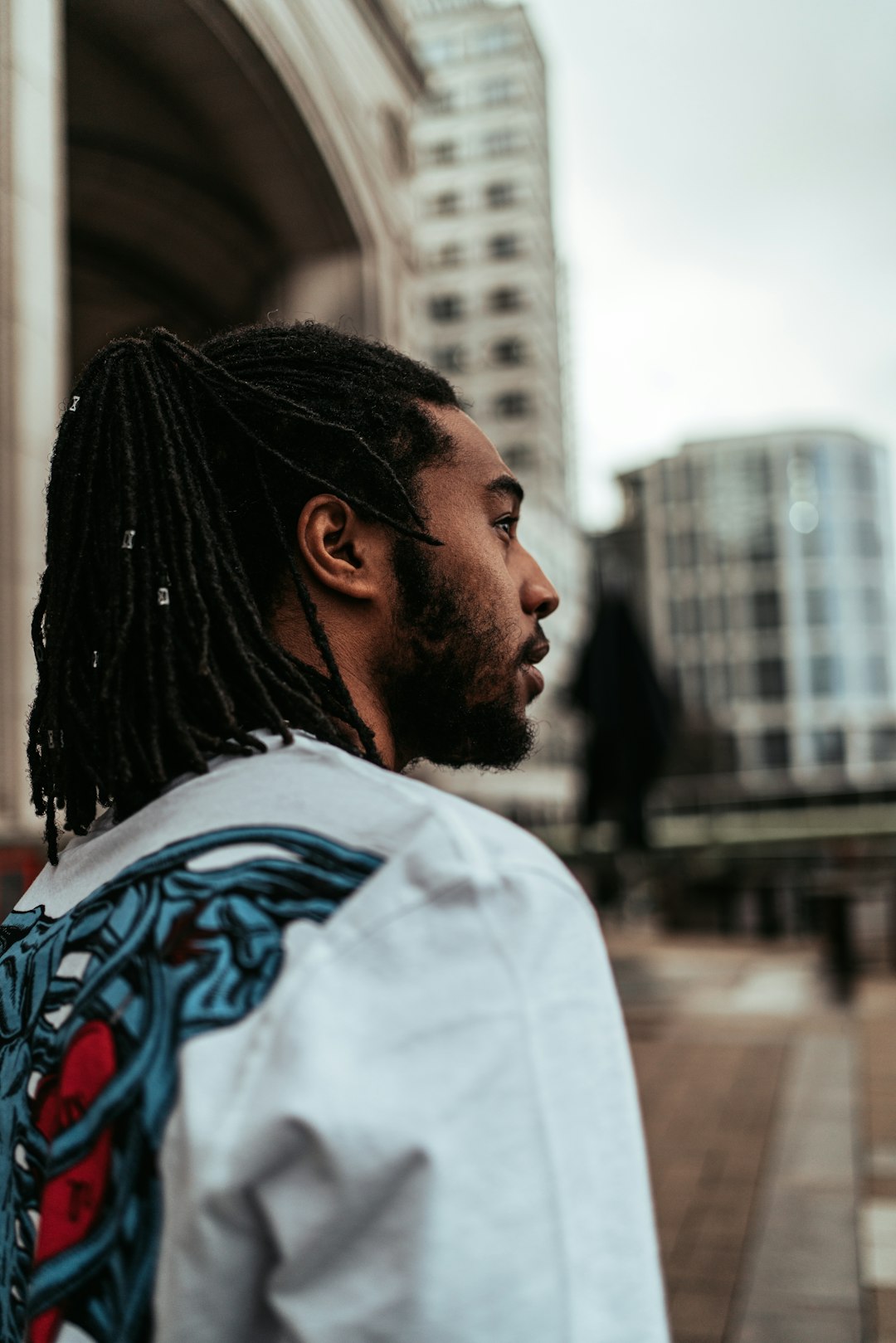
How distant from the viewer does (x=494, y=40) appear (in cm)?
7081

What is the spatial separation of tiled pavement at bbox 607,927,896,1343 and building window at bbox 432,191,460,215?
65784 mm

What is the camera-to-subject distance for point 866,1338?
3.62m

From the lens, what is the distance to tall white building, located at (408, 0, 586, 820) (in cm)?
6475

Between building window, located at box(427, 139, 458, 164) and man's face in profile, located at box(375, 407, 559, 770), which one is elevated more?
building window, located at box(427, 139, 458, 164)

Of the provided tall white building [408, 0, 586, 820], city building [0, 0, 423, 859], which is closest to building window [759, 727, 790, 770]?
tall white building [408, 0, 586, 820]

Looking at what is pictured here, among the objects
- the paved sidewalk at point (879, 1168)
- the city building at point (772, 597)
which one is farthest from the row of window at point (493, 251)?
the paved sidewalk at point (879, 1168)

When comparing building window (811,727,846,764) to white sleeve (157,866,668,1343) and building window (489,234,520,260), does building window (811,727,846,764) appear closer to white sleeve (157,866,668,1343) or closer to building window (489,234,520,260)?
building window (489,234,520,260)

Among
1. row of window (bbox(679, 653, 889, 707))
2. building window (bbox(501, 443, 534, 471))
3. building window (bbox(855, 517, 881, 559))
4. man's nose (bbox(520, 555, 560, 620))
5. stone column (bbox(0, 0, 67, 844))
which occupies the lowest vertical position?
man's nose (bbox(520, 555, 560, 620))

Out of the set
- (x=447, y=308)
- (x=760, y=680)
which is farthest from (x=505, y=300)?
(x=760, y=680)

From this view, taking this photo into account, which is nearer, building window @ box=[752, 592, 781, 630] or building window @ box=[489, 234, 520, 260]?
building window @ box=[489, 234, 520, 260]

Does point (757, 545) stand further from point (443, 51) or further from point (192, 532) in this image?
point (192, 532)

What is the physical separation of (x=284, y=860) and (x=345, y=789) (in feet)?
0.26

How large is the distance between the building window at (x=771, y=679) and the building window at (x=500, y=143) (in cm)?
4531

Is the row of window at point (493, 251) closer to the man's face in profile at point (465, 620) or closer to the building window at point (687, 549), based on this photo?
the building window at point (687, 549)
